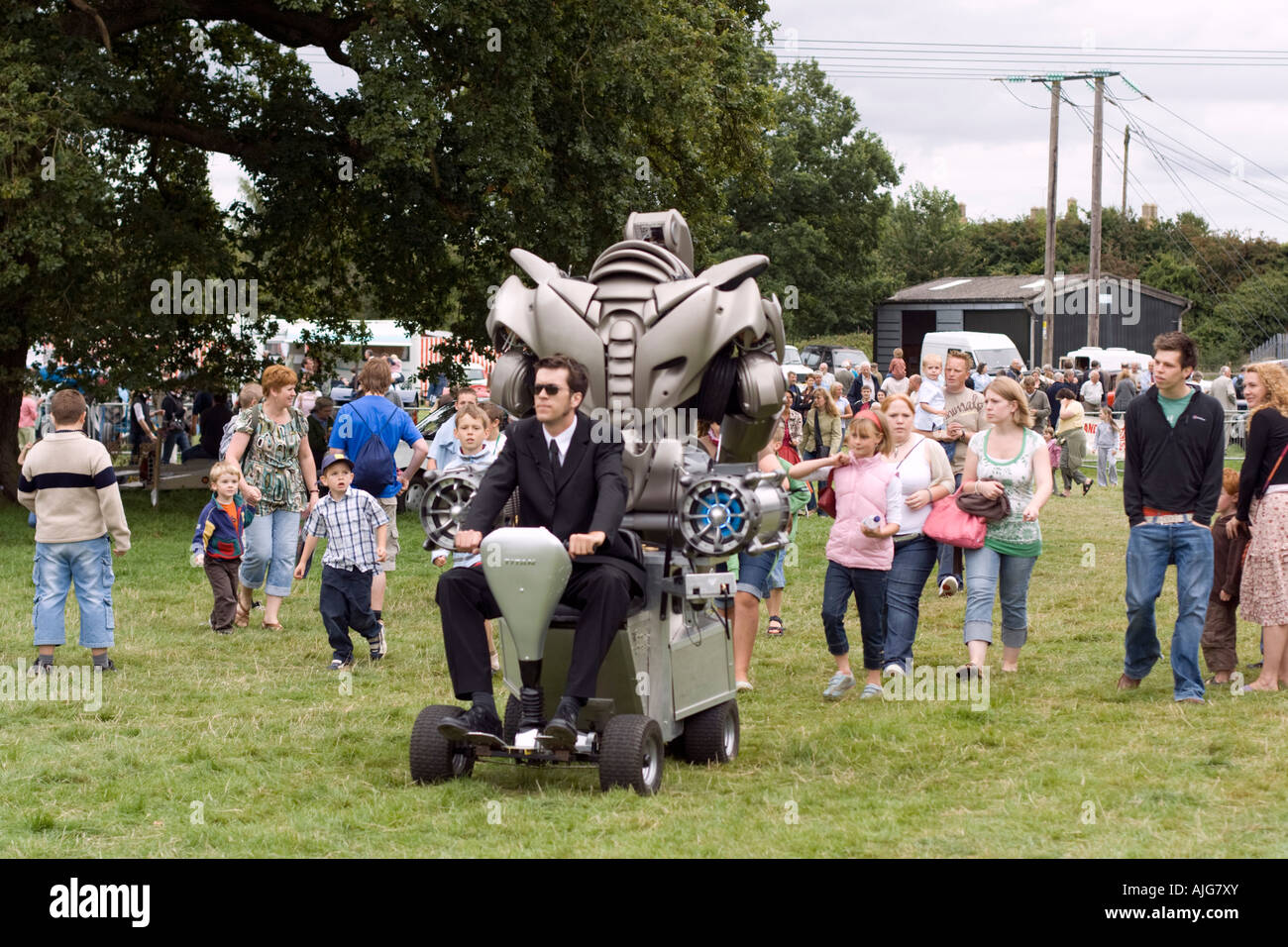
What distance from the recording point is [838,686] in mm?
9164

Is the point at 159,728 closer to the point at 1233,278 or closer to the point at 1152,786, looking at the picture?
the point at 1152,786

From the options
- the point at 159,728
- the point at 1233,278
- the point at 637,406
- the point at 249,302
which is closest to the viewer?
the point at 637,406

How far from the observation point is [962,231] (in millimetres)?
75938

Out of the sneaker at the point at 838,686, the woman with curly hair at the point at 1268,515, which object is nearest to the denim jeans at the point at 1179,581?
the woman with curly hair at the point at 1268,515

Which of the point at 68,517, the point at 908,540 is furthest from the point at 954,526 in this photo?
the point at 68,517

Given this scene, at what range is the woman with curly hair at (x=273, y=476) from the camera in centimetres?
1116

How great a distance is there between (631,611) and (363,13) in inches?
563

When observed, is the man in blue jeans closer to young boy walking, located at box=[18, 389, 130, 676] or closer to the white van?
young boy walking, located at box=[18, 389, 130, 676]

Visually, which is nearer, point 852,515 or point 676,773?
point 676,773

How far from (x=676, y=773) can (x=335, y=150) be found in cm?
1512

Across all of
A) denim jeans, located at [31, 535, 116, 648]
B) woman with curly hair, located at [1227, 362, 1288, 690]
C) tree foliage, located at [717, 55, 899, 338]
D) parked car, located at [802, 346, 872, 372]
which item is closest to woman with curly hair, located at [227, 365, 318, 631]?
denim jeans, located at [31, 535, 116, 648]

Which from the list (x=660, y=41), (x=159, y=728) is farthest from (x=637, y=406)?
(x=660, y=41)

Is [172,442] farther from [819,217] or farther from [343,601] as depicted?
[819,217]

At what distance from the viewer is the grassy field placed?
5.86m
